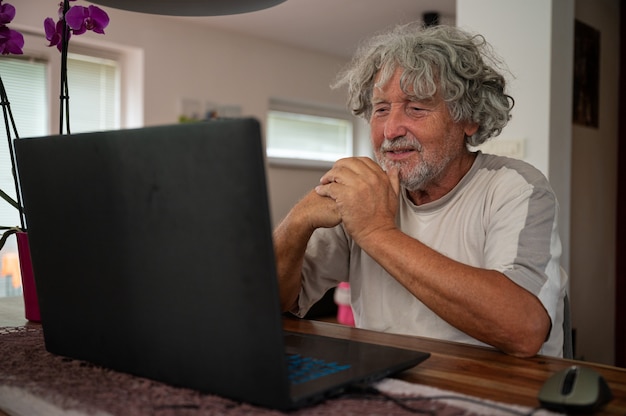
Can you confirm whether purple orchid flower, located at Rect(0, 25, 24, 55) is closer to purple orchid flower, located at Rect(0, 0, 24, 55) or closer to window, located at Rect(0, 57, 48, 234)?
purple orchid flower, located at Rect(0, 0, 24, 55)

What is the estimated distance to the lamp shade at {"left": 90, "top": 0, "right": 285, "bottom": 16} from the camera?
3.91ft

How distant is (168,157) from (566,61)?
8.85ft

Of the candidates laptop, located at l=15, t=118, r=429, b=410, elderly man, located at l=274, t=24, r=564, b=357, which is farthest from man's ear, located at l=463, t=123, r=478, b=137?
laptop, located at l=15, t=118, r=429, b=410

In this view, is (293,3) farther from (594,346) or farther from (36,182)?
(36,182)

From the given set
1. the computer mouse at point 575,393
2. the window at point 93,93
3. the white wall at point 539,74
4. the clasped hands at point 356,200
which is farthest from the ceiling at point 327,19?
the computer mouse at point 575,393

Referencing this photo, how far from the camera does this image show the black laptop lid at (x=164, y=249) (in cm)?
58

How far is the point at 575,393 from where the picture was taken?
0.65 metres

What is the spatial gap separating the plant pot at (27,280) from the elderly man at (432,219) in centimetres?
48

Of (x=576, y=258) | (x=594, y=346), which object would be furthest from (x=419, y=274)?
(x=594, y=346)

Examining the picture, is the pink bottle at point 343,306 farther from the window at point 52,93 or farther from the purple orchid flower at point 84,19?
the purple orchid flower at point 84,19

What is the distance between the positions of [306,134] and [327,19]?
1652 millimetres

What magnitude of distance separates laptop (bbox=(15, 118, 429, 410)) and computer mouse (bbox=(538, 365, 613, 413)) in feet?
0.60

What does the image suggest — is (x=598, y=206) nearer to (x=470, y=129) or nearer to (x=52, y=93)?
(x=470, y=129)

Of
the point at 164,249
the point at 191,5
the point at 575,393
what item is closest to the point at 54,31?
the point at 191,5
